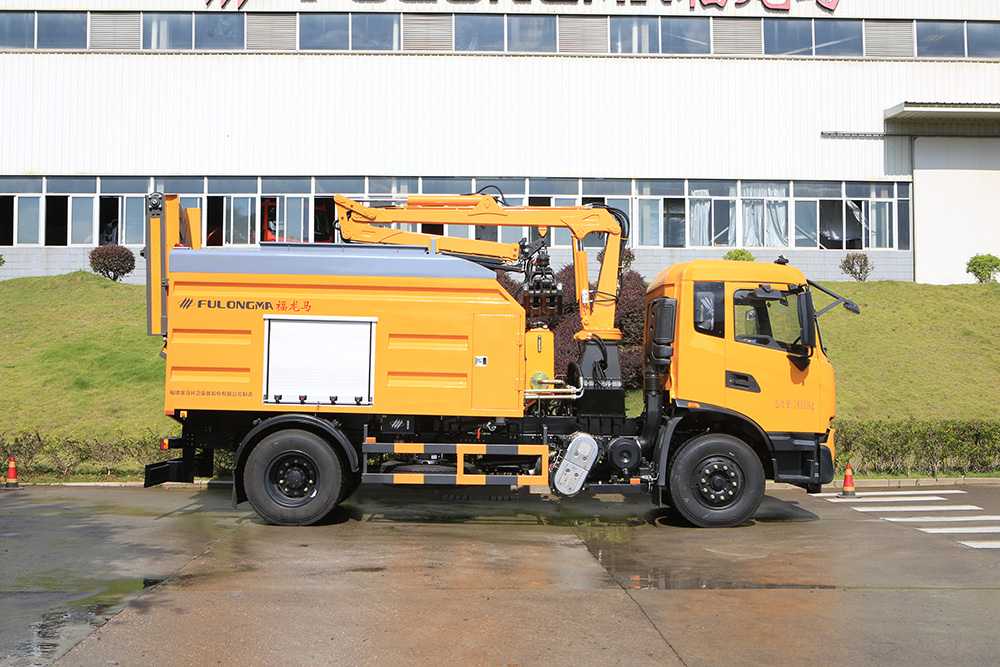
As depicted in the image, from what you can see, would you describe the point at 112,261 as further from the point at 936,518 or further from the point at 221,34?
the point at 936,518

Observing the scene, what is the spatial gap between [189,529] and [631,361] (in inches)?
371

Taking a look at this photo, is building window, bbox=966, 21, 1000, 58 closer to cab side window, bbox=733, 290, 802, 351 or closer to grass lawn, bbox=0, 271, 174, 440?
cab side window, bbox=733, 290, 802, 351

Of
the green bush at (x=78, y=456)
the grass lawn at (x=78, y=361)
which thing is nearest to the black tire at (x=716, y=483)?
the green bush at (x=78, y=456)

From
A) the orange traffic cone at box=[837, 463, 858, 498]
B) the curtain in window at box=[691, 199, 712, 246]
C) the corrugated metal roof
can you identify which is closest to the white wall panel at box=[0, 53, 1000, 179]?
the curtain in window at box=[691, 199, 712, 246]

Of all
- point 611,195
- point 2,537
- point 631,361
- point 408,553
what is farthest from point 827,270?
point 2,537

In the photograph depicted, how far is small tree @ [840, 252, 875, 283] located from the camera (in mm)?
27688

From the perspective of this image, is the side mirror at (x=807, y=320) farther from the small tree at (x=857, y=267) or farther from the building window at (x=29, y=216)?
the building window at (x=29, y=216)

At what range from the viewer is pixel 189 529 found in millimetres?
9539

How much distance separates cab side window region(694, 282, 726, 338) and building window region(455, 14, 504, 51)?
20.0 metres

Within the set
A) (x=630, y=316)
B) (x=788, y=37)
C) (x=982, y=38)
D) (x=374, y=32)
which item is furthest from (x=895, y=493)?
(x=982, y=38)

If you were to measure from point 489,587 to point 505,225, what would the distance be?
17.5ft

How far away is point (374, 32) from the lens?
27.9 meters

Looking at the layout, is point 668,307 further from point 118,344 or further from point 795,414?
point 118,344

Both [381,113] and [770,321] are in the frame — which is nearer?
[770,321]
